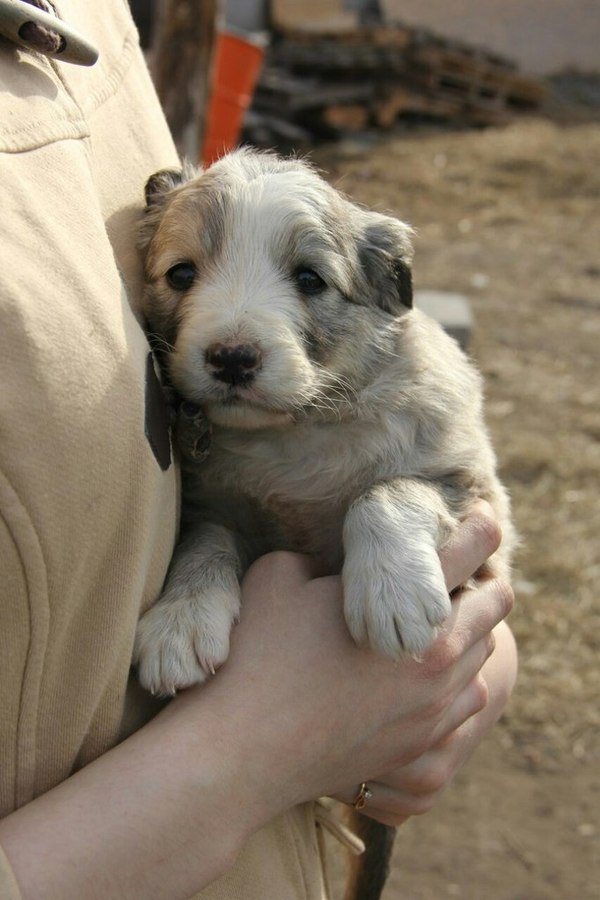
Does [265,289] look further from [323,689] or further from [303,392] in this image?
[323,689]

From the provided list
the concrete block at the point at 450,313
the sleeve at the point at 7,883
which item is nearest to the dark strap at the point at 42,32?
the sleeve at the point at 7,883

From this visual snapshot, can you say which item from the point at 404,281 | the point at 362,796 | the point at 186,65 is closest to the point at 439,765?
the point at 362,796

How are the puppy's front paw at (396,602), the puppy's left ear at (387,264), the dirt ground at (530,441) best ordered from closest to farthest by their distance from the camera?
the puppy's front paw at (396,602) → the puppy's left ear at (387,264) → the dirt ground at (530,441)

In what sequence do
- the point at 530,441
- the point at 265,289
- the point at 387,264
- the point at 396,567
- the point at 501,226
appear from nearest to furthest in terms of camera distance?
the point at 396,567, the point at 265,289, the point at 387,264, the point at 530,441, the point at 501,226

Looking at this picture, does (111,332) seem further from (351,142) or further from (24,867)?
(351,142)

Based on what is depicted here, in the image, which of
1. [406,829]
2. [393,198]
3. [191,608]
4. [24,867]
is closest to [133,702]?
[191,608]

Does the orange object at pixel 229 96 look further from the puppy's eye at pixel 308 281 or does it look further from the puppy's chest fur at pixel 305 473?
the puppy's chest fur at pixel 305 473
